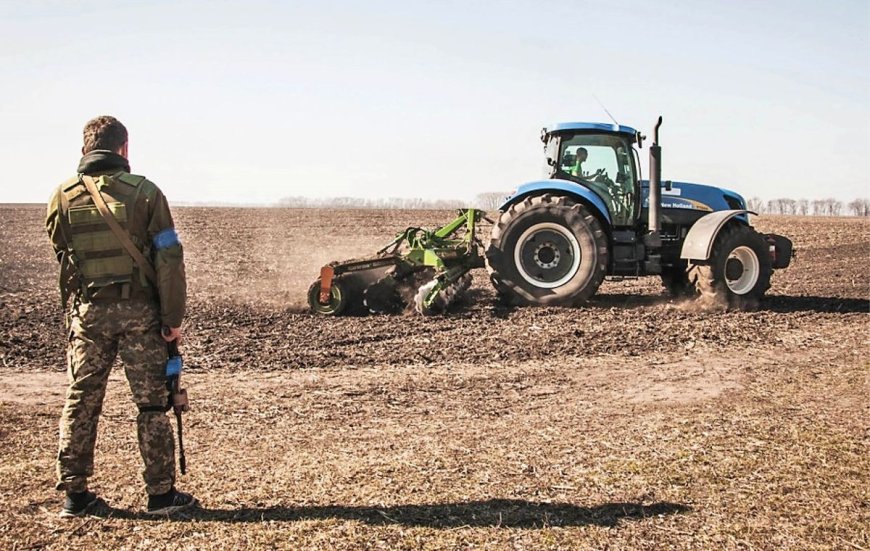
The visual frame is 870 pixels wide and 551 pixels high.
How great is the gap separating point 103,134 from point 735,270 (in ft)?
29.8

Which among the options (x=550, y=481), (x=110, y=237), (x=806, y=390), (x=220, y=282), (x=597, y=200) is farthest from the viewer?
(x=220, y=282)

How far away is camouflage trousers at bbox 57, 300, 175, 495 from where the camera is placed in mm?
4254

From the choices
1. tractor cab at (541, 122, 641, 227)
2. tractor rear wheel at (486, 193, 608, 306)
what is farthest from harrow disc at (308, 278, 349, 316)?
tractor cab at (541, 122, 641, 227)

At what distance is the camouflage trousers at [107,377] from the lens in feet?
14.0

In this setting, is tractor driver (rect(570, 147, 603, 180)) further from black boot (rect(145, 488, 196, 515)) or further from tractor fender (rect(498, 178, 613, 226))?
black boot (rect(145, 488, 196, 515))

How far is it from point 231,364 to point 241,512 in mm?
4105

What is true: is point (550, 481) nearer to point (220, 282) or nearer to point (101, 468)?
point (101, 468)

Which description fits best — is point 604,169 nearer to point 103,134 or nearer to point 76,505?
point 103,134

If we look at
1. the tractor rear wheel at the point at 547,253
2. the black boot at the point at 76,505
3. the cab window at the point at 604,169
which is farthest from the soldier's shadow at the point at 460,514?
the cab window at the point at 604,169

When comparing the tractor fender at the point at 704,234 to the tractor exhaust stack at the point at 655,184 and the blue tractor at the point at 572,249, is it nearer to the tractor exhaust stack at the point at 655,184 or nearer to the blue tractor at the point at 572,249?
the blue tractor at the point at 572,249

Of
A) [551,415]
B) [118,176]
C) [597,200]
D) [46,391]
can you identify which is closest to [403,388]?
[551,415]

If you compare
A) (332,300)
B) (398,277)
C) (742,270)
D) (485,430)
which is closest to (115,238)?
(485,430)

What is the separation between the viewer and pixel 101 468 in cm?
506

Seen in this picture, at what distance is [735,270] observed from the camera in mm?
11125
